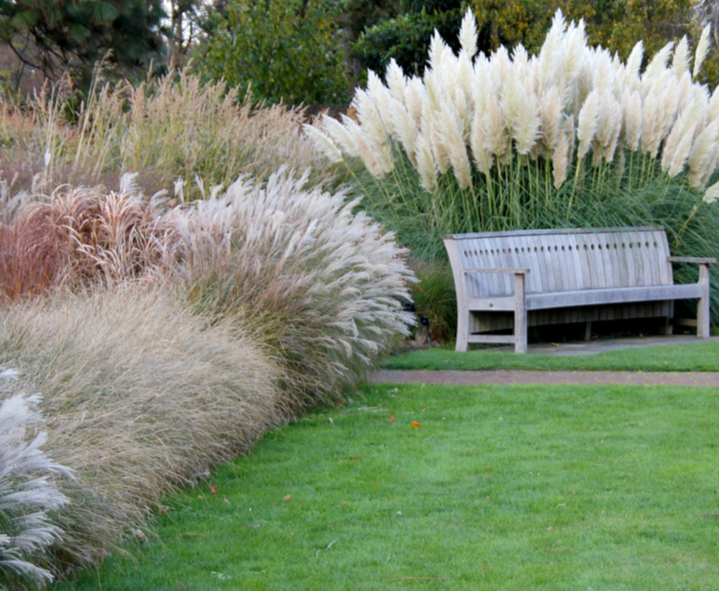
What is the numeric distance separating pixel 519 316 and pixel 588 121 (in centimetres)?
233

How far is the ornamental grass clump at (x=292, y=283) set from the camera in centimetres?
525

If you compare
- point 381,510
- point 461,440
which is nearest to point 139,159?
point 461,440

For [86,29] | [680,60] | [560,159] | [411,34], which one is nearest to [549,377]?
[560,159]

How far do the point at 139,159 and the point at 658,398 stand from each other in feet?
16.0

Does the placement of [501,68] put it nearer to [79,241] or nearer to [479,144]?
[479,144]

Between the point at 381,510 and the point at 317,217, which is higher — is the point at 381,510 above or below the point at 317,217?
below

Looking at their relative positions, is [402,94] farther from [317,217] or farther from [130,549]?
[130,549]

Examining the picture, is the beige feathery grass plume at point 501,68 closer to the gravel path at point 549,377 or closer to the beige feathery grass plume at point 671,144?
the beige feathery grass plume at point 671,144

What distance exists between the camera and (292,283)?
528cm

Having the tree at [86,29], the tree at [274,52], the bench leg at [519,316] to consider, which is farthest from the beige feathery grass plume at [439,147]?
the tree at [86,29]

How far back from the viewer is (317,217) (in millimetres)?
5930

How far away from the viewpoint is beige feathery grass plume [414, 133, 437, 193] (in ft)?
28.4

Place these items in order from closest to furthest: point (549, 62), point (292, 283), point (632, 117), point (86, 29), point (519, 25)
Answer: point (292, 283) → point (632, 117) → point (549, 62) → point (86, 29) → point (519, 25)

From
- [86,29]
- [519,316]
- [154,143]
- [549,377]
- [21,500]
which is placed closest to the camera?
[21,500]
